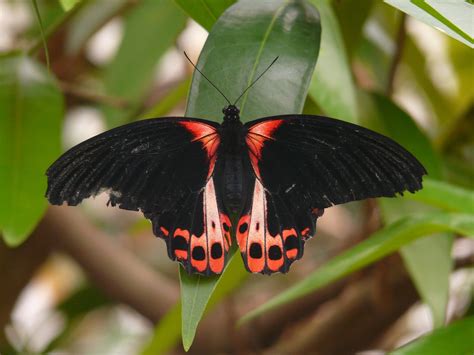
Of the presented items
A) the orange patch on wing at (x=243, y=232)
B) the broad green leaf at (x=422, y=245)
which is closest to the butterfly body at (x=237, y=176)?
the orange patch on wing at (x=243, y=232)

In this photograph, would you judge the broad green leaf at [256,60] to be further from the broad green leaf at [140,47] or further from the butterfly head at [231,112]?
the broad green leaf at [140,47]

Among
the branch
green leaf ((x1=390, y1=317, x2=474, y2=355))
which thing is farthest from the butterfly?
the branch

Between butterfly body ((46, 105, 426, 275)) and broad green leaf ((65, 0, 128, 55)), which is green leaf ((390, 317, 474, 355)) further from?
broad green leaf ((65, 0, 128, 55))

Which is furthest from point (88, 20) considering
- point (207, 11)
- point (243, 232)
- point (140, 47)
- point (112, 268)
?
point (243, 232)

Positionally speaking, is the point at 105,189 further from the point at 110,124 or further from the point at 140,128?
the point at 110,124

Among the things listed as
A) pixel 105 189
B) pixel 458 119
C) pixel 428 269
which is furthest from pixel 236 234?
pixel 458 119
